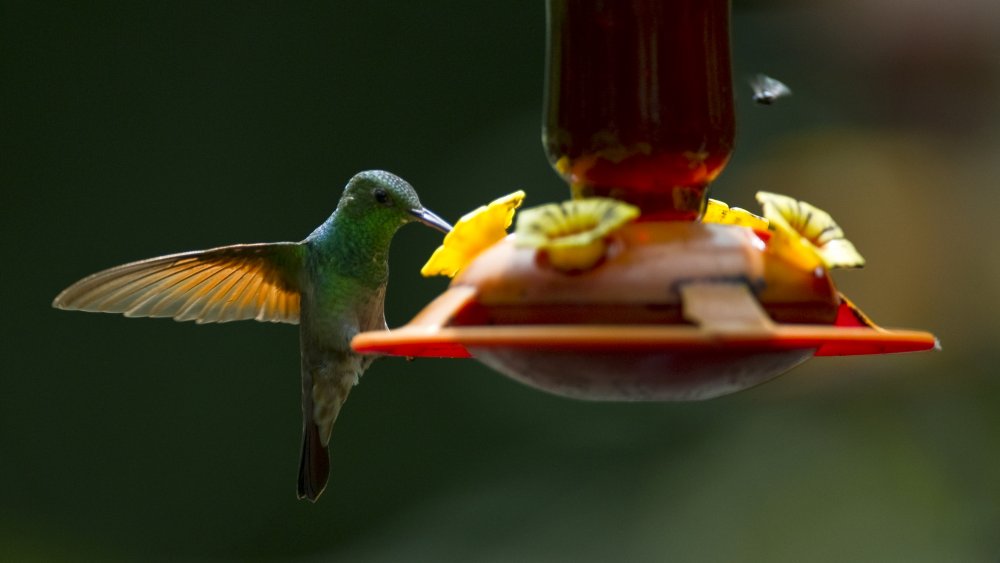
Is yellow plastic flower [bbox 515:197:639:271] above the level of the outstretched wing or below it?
above

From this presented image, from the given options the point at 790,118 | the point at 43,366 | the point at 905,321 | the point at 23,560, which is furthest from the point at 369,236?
the point at 790,118

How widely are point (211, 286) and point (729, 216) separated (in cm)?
148

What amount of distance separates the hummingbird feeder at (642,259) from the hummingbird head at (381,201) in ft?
2.61

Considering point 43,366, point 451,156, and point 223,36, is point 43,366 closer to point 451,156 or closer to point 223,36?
point 223,36

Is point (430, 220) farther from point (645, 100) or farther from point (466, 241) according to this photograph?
point (645, 100)

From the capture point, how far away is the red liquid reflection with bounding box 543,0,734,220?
2.15 meters

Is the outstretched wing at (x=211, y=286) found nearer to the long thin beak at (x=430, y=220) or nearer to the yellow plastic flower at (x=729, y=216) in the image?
the long thin beak at (x=430, y=220)

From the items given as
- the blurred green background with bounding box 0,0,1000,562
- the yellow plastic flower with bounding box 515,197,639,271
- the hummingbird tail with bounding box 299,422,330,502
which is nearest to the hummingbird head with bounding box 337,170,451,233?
the hummingbird tail with bounding box 299,422,330,502

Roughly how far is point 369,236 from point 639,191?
107 cm

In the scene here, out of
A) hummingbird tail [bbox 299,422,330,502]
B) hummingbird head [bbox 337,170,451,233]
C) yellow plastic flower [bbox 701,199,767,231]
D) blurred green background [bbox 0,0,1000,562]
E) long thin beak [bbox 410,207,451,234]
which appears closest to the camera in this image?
yellow plastic flower [bbox 701,199,767,231]

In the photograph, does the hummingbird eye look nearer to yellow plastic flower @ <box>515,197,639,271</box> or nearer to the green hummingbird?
the green hummingbird

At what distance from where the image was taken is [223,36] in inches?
287

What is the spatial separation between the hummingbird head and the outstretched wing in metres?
0.22

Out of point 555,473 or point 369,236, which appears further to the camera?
point 555,473
